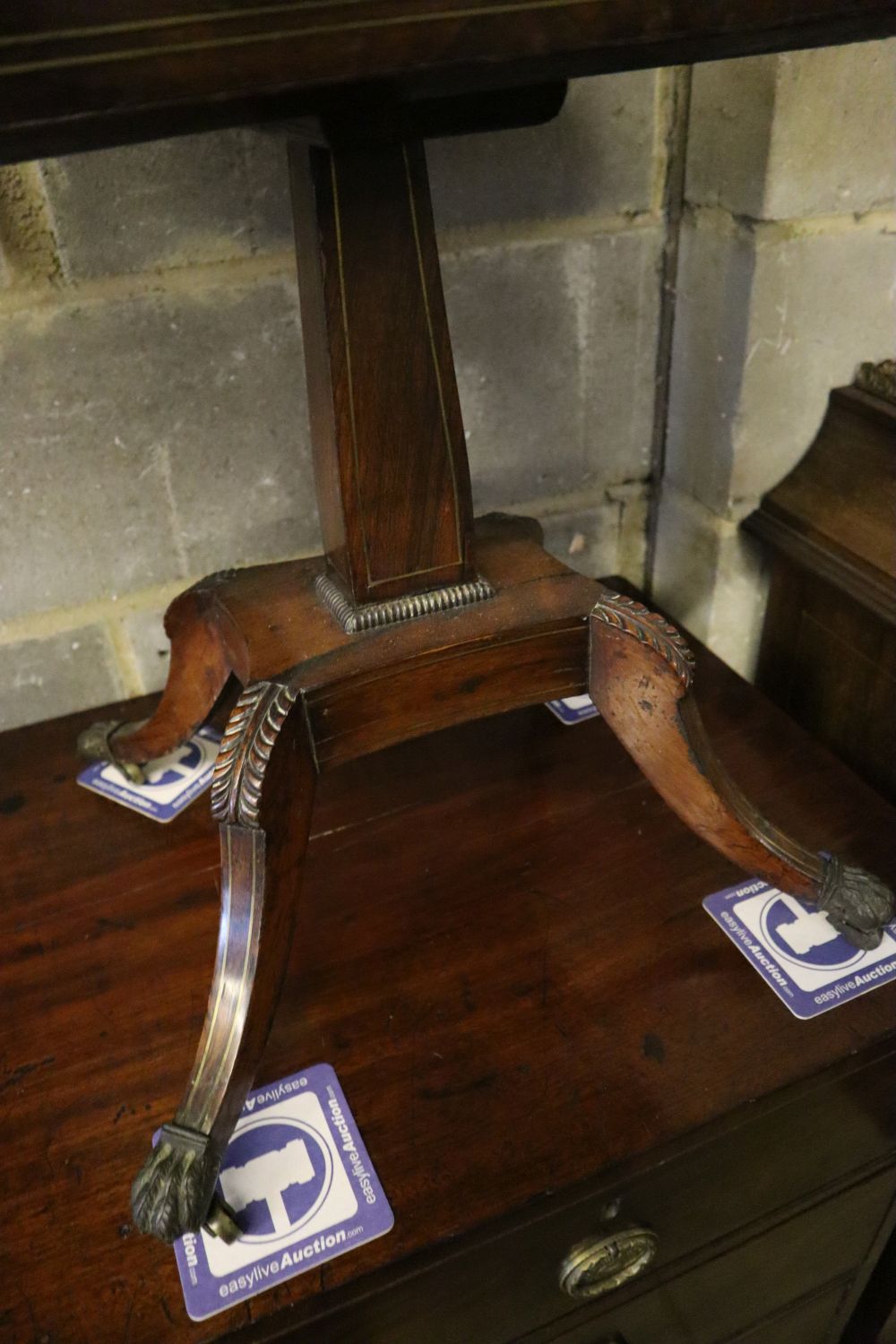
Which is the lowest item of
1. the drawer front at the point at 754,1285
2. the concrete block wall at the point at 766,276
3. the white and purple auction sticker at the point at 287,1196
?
the drawer front at the point at 754,1285

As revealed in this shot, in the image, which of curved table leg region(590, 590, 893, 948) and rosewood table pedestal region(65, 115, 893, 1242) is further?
curved table leg region(590, 590, 893, 948)

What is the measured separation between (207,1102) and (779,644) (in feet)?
2.84

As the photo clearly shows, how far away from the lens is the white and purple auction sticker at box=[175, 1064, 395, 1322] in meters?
0.67

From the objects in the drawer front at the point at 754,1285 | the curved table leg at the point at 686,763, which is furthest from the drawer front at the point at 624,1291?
the curved table leg at the point at 686,763

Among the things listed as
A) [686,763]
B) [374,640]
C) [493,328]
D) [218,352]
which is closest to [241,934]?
[374,640]

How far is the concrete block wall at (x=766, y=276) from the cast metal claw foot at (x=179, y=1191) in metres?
0.87

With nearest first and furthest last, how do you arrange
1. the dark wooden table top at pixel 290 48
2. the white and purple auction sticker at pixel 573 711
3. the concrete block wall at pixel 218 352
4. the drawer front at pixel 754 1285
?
the dark wooden table top at pixel 290 48
the drawer front at pixel 754 1285
the concrete block wall at pixel 218 352
the white and purple auction sticker at pixel 573 711

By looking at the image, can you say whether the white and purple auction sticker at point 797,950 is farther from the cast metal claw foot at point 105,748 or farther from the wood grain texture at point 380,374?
the cast metal claw foot at point 105,748

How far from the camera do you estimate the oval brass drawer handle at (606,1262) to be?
756 millimetres

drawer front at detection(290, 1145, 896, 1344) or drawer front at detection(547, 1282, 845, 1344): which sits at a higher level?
drawer front at detection(290, 1145, 896, 1344)

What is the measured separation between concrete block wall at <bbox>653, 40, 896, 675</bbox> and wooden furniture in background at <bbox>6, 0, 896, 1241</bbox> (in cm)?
34

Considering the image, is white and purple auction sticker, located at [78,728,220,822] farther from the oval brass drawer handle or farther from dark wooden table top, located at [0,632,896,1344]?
the oval brass drawer handle

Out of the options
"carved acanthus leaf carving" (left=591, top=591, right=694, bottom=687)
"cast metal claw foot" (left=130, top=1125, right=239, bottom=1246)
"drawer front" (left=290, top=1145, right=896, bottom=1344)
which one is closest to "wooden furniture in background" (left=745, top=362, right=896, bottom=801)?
"carved acanthus leaf carving" (left=591, top=591, right=694, bottom=687)

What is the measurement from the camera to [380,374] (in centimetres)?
70
